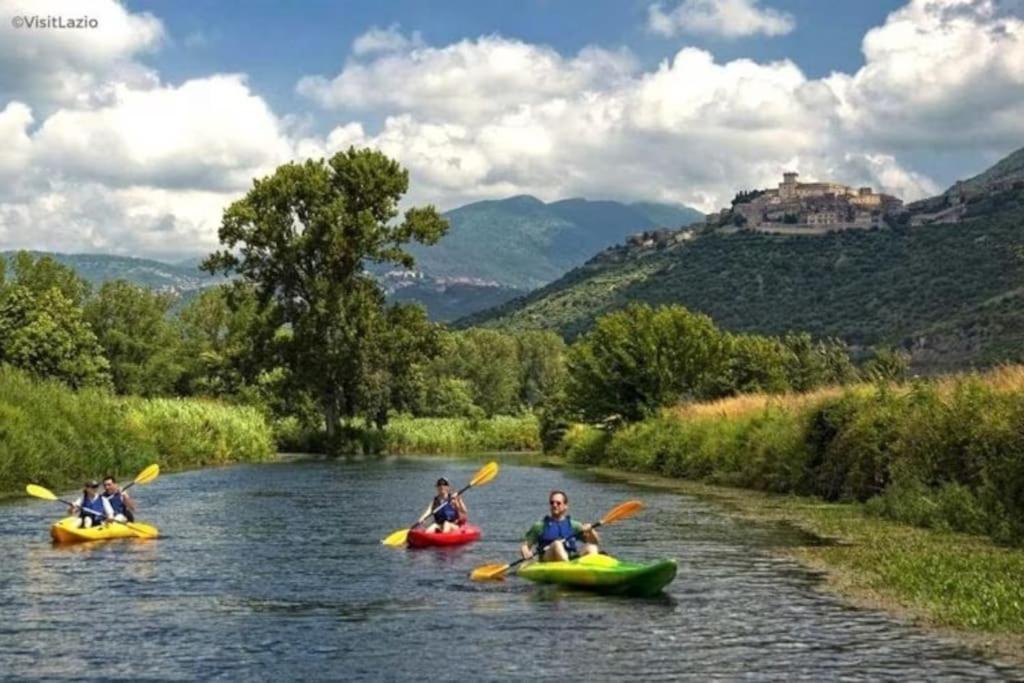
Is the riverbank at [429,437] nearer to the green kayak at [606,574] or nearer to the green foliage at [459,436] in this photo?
the green foliage at [459,436]

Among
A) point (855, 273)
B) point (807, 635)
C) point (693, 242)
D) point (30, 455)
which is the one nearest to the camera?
point (807, 635)

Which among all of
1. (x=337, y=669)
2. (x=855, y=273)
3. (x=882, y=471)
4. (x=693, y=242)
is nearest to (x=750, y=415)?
(x=882, y=471)

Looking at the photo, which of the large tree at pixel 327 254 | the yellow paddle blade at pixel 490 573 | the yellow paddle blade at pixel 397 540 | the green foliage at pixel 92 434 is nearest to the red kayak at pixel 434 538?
the yellow paddle blade at pixel 397 540

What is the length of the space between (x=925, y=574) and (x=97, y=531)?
50.9 feet

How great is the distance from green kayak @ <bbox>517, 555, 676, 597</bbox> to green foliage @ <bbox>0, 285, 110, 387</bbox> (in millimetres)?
61575

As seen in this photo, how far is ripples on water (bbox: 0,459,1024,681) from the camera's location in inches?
505

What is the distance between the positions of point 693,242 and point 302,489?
15302 centimetres

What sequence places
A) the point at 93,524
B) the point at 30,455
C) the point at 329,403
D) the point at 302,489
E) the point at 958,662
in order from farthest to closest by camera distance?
the point at 329,403 → the point at 302,489 → the point at 30,455 → the point at 93,524 → the point at 958,662

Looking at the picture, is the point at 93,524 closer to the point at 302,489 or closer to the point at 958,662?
the point at 302,489

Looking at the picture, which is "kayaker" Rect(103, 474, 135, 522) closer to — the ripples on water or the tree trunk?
the ripples on water

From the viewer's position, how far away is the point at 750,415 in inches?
1593

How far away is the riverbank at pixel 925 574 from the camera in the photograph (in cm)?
1448

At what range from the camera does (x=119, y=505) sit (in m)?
25.8

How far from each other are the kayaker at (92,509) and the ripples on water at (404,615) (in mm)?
851
